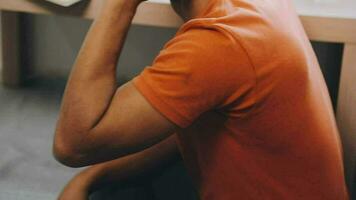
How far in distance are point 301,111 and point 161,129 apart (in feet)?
0.64

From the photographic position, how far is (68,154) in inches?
30.4

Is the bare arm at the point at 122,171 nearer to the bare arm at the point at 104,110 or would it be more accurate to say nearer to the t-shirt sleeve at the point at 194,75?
the bare arm at the point at 104,110

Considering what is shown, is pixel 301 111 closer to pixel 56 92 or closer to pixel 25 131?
pixel 25 131

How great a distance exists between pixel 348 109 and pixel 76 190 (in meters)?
0.54

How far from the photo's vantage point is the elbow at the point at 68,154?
2.51 ft

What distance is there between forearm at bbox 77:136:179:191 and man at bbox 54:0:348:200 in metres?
0.24

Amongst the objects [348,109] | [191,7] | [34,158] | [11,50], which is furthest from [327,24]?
[11,50]

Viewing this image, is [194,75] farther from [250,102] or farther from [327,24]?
[327,24]

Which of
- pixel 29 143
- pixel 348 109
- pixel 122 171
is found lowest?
pixel 29 143

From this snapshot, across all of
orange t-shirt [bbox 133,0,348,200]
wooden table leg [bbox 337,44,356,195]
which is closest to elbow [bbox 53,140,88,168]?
orange t-shirt [bbox 133,0,348,200]

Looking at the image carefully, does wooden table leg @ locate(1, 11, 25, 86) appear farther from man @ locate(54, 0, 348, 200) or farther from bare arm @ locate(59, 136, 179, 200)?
man @ locate(54, 0, 348, 200)

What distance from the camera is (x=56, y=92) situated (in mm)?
1471

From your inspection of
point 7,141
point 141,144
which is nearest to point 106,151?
point 141,144

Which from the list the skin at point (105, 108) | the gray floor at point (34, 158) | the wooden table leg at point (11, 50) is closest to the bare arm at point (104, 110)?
the skin at point (105, 108)
